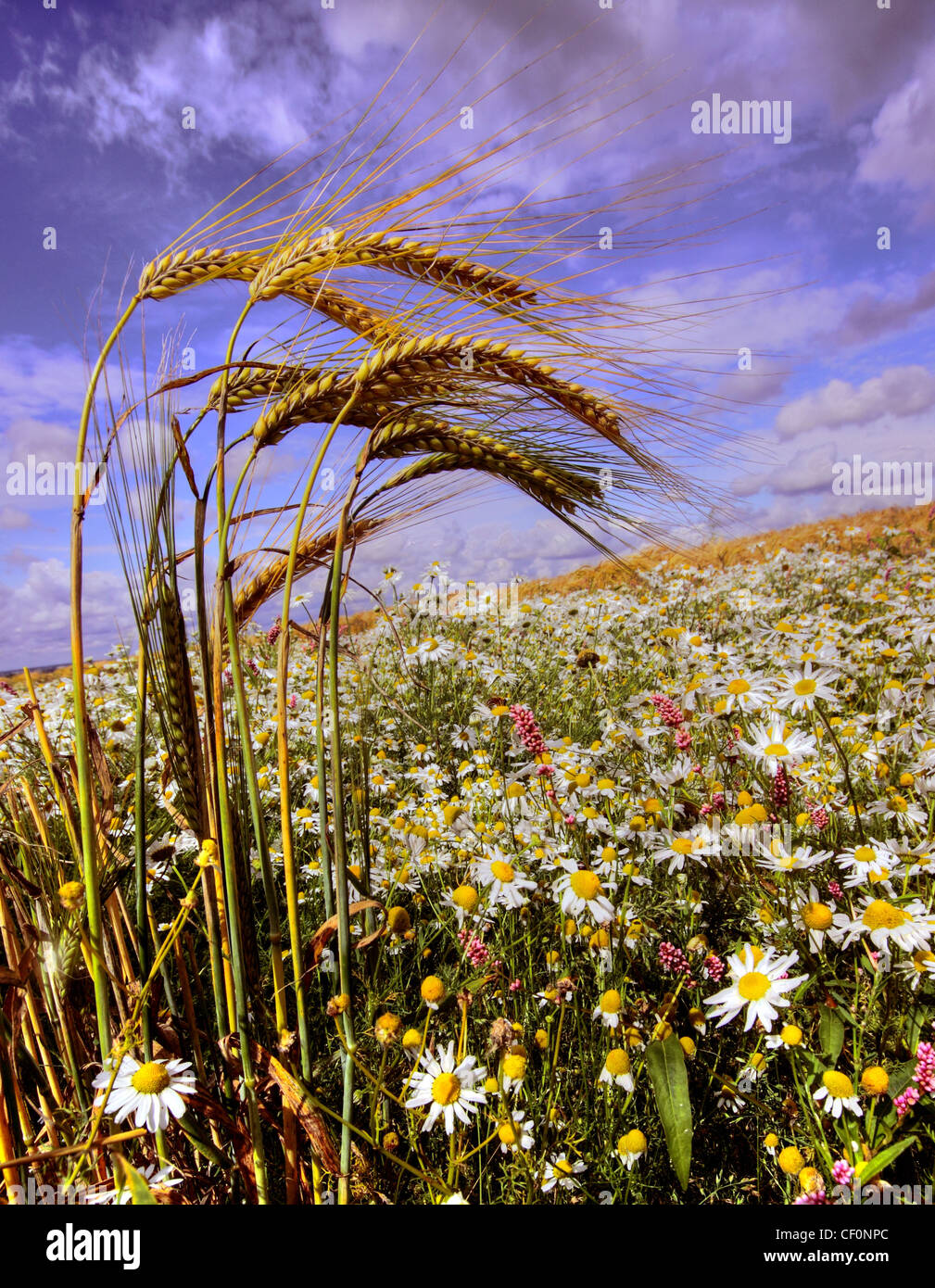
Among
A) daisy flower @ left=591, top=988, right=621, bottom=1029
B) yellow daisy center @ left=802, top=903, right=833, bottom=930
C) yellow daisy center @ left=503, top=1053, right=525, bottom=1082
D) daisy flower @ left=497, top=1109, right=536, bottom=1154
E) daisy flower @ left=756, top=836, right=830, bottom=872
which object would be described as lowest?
daisy flower @ left=497, top=1109, right=536, bottom=1154

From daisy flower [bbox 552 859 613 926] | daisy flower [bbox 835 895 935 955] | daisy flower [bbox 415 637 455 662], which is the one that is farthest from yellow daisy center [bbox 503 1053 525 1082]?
daisy flower [bbox 415 637 455 662]

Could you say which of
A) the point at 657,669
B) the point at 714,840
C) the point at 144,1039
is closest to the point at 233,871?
the point at 144,1039

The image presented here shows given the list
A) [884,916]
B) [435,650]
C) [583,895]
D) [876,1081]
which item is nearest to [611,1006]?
[583,895]

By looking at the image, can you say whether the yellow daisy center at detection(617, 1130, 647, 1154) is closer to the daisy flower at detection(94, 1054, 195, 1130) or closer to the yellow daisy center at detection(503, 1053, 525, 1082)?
the yellow daisy center at detection(503, 1053, 525, 1082)

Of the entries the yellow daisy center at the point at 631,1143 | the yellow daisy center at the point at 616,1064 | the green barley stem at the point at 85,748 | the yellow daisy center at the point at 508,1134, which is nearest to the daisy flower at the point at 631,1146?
the yellow daisy center at the point at 631,1143

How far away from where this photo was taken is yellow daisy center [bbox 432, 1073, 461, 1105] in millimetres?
1215

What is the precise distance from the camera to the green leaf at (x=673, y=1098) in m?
1.12

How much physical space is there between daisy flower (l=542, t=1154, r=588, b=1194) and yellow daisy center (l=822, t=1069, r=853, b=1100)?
19.6 inches

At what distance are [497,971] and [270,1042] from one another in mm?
548

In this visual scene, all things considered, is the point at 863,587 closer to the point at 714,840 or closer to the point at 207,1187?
the point at 714,840

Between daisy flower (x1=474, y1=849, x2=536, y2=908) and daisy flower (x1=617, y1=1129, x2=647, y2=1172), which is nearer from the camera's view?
daisy flower (x1=617, y1=1129, x2=647, y2=1172)

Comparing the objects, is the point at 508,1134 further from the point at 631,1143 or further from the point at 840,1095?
the point at 840,1095

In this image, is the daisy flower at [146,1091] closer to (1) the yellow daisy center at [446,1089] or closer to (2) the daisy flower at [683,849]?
(1) the yellow daisy center at [446,1089]

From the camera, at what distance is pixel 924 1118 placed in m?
1.38
